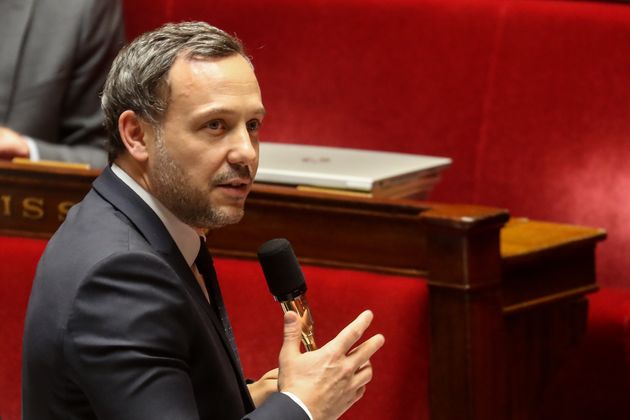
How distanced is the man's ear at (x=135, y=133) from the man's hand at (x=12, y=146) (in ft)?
2.39

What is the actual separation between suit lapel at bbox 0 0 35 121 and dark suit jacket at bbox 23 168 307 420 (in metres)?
0.91

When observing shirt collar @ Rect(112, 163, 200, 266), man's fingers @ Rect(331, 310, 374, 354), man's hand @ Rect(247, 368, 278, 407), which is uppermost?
shirt collar @ Rect(112, 163, 200, 266)

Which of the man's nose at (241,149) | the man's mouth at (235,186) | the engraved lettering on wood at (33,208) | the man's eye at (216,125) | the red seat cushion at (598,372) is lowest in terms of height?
the red seat cushion at (598,372)

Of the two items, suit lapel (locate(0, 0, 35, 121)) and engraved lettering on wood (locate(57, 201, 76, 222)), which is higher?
suit lapel (locate(0, 0, 35, 121))

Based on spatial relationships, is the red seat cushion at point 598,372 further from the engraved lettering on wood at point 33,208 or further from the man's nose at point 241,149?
the man's nose at point 241,149

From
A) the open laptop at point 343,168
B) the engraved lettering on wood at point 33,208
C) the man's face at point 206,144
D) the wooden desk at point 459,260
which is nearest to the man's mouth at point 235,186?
the man's face at point 206,144

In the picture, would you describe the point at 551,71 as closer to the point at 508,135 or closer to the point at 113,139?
the point at 508,135

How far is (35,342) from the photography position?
0.80m

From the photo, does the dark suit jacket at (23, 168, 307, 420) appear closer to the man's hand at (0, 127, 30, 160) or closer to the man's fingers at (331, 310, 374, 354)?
the man's fingers at (331, 310, 374, 354)

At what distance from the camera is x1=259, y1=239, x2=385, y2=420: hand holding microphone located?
0.81 meters

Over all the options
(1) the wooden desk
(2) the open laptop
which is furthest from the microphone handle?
(2) the open laptop

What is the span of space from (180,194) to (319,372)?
15cm

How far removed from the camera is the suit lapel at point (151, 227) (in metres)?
0.82

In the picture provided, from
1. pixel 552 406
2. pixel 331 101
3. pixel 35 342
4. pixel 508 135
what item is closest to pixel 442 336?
pixel 552 406
